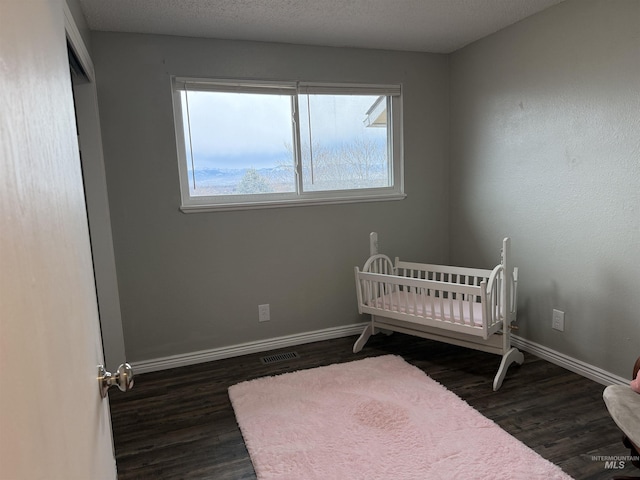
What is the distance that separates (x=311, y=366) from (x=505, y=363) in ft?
4.24

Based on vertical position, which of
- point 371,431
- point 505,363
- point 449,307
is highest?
point 449,307

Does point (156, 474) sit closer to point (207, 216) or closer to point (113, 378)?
point (113, 378)

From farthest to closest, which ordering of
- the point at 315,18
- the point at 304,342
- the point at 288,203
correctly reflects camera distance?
1. the point at 304,342
2. the point at 288,203
3. the point at 315,18

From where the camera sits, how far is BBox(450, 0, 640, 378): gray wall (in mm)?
2373

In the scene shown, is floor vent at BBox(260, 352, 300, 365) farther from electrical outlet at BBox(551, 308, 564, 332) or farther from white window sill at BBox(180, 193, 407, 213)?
electrical outlet at BBox(551, 308, 564, 332)

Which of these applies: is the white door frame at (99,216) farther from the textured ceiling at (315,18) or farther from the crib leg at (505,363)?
the crib leg at (505,363)

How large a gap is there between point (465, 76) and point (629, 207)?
1.68 meters

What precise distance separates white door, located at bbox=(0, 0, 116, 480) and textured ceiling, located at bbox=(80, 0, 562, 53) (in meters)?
1.79

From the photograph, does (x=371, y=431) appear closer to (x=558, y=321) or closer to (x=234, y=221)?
(x=558, y=321)

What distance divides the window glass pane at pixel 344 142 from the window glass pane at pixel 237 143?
0.15 metres

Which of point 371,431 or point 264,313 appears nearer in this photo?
point 371,431

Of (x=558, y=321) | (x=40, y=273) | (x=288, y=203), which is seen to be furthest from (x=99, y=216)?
(x=558, y=321)

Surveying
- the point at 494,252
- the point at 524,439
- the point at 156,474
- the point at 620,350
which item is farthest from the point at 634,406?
the point at 156,474

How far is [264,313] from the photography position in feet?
10.8
